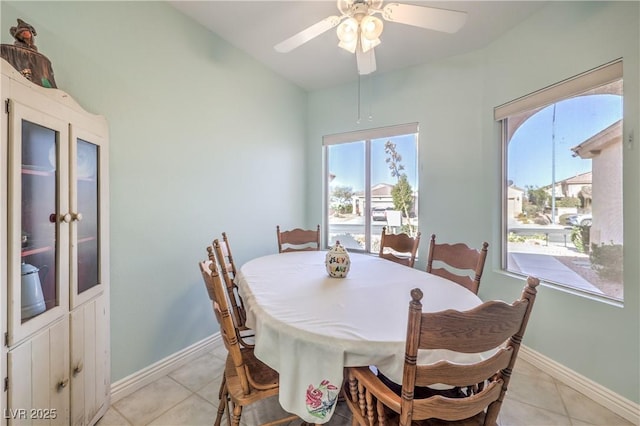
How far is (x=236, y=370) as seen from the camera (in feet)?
3.71

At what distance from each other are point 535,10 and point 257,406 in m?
3.31

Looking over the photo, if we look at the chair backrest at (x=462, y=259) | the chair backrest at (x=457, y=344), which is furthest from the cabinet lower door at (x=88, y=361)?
the chair backrest at (x=462, y=259)

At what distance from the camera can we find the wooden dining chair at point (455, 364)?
27.7 inches

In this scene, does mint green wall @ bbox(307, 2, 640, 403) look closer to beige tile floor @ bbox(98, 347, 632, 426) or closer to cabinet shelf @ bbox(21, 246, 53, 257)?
beige tile floor @ bbox(98, 347, 632, 426)

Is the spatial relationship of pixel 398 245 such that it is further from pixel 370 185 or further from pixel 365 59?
pixel 365 59

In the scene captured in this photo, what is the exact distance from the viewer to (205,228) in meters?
2.19

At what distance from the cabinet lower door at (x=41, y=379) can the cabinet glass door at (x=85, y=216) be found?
0.17 m

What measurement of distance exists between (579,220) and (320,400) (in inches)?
83.4

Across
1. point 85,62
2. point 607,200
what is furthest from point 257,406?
point 607,200

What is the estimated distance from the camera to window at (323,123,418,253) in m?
2.91

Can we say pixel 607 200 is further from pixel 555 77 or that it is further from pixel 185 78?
pixel 185 78

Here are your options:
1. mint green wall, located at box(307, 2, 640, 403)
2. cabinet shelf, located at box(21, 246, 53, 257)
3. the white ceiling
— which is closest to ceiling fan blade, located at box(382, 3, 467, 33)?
the white ceiling

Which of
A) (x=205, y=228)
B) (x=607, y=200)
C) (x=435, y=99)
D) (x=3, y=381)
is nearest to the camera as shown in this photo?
(x=3, y=381)

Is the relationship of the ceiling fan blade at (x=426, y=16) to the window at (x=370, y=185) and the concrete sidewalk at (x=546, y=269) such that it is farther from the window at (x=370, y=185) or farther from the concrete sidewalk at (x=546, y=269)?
the concrete sidewalk at (x=546, y=269)
